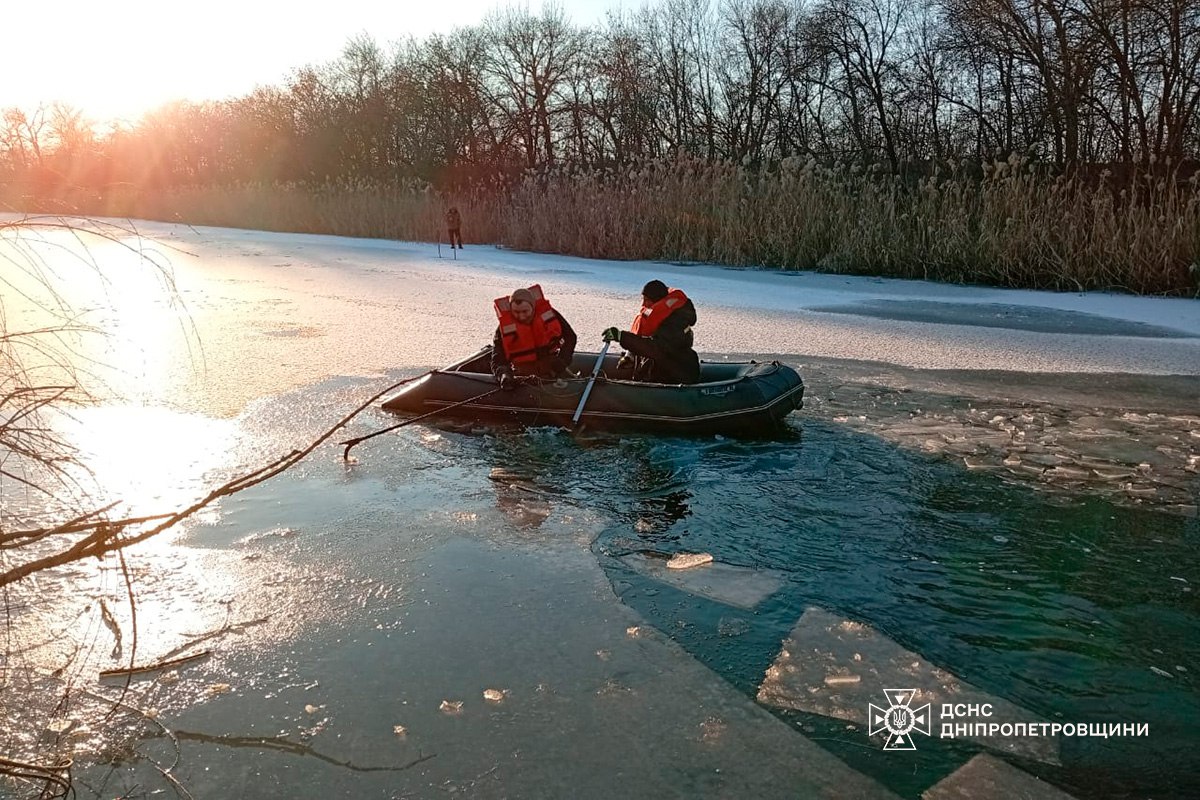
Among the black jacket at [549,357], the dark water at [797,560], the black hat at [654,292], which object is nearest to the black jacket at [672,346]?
the black hat at [654,292]

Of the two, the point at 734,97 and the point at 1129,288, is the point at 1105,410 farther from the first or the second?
the point at 734,97

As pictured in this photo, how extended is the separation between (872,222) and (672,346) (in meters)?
6.25

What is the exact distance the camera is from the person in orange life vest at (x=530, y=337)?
5.31 m

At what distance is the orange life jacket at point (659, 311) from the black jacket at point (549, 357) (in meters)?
0.46

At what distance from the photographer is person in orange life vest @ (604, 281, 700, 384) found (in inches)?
200

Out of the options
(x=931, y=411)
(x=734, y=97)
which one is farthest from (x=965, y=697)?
(x=734, y=97)

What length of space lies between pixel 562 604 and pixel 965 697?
45.4 inches

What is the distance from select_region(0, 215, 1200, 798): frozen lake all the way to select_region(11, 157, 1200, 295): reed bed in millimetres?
3225

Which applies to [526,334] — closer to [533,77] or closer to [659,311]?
[659,311]

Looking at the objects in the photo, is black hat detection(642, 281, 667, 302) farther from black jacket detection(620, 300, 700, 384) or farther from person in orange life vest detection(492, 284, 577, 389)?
person in orange life vest detection(492, 284, 577, 389)

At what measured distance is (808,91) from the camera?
1914 centimetres

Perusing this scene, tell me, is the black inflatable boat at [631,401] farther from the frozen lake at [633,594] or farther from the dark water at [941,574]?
the dark water at [941,574]

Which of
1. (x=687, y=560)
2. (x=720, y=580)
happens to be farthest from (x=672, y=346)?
(x=720, y=580)

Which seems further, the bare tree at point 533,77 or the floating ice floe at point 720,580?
the bare tree at point 533,77
